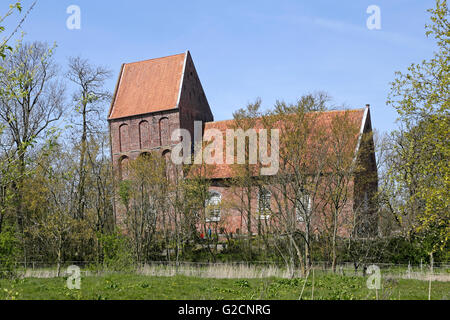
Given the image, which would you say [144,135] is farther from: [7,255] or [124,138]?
[7,255]

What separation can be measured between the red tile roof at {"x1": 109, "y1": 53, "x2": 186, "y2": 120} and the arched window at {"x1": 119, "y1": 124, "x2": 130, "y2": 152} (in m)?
1.11

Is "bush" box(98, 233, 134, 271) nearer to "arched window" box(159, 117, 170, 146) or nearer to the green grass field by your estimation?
the green grass field

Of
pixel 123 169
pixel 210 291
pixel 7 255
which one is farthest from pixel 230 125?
pixel 210 291

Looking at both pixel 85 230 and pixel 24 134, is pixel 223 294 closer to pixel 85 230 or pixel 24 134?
pixel 85 230

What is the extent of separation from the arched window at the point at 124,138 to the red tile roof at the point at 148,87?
3.63 feet

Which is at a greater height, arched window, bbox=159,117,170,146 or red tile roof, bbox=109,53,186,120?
red tile roof, bbox=109,53,186,120

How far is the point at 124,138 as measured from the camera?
134 feet

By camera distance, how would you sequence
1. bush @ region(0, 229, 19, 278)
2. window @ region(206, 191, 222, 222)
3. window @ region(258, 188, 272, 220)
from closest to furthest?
bush @ region(0, 229, 19, 278)
window @ region(258, 188, 272, 220)
window @ region(206, 191, 222, 222)

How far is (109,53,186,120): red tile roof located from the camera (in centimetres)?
3959

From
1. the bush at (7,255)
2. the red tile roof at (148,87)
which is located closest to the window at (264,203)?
the bush at (7,255)

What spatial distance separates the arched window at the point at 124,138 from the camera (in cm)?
4050

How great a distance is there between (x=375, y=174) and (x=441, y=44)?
19111 mm

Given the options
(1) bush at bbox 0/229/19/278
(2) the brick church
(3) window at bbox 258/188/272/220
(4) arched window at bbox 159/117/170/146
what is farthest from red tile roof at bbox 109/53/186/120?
(1) bush at bbox 0/229/19/278
